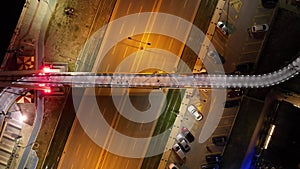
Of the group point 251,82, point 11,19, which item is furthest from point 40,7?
point 251,82

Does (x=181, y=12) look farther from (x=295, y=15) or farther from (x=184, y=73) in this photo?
(x=295, y=15)

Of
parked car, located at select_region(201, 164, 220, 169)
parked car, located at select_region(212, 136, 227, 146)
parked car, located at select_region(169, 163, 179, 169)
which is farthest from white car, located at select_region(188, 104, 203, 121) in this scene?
parked car, located at select_region(169, 163, 179, 169)

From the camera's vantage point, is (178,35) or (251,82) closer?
(251,82)

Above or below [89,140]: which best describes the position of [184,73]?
above

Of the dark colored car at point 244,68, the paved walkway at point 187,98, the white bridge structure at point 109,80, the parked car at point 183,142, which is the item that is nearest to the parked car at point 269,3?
the paved walkway at point 187,98

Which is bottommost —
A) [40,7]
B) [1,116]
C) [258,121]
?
[1,116]

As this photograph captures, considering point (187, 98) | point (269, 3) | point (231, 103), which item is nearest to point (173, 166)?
point (187, 98)

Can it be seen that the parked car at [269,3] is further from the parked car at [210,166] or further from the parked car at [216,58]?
the parked car at [210,166]
